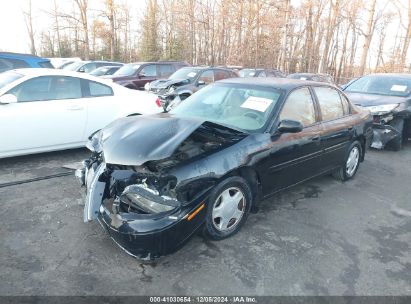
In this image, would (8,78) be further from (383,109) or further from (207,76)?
(383,109)

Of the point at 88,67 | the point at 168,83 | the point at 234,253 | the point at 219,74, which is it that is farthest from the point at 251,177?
the point at 88,67

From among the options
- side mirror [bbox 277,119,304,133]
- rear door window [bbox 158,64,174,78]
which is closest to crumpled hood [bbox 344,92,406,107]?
side mirror [bbox 277,119,304,133]

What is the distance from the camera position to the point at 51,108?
5.51 metres

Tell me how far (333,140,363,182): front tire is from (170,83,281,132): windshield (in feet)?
6.64

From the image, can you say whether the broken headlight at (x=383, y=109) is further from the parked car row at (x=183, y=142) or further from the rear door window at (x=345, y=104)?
the rear door window at (x=345, y=104)

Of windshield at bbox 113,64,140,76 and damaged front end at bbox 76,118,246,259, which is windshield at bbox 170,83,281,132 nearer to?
damaged front end at bbox 76,118,246,259

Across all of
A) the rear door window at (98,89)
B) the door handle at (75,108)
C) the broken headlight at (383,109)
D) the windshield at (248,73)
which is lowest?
the broken headlight at (383,109)

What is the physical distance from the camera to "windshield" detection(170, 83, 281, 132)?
394 centimetres

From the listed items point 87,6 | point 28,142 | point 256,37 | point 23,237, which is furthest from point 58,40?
point 23,237

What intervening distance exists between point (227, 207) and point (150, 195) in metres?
0.88

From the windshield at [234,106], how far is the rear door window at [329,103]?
898 mm

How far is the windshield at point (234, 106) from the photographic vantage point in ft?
12.9

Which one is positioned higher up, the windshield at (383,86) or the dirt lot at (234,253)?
the windshield at (383,86)

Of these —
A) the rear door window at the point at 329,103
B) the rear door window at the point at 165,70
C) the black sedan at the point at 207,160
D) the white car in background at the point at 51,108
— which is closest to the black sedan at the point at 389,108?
the rear door window at the point at 329,103
